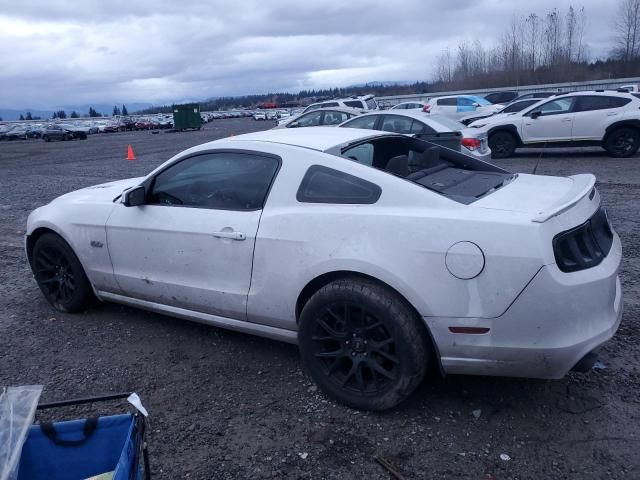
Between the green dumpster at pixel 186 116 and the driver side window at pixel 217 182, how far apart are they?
44305 mm

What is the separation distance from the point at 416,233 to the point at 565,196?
3.16 ft

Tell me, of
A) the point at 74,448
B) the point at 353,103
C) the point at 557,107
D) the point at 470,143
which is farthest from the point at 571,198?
the point at 353,103

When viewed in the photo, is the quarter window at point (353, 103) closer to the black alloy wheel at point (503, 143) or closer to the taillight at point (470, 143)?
the black alloy wheel at point (503, 143)

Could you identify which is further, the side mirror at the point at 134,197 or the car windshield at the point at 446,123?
the car windshield at the point at 446,123

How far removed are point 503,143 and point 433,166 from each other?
11023mm

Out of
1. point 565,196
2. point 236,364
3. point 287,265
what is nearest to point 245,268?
point 287,265

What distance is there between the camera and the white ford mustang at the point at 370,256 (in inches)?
113

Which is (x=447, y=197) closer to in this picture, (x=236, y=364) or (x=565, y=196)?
(x=565, y=196)

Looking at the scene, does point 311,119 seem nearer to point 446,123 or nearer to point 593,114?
point 446,123

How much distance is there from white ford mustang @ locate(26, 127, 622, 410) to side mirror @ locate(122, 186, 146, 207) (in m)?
0.02

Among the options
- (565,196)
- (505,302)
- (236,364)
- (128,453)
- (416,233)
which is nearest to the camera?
(128,453)

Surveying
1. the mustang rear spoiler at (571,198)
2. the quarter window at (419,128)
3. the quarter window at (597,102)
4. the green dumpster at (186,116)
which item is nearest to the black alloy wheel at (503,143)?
the quarter window at (597,102)

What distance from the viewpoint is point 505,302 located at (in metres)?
2.84

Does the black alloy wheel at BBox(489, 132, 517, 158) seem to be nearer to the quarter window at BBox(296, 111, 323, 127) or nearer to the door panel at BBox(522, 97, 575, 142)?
the door panel at BBox(522, 97, 575, 142)
